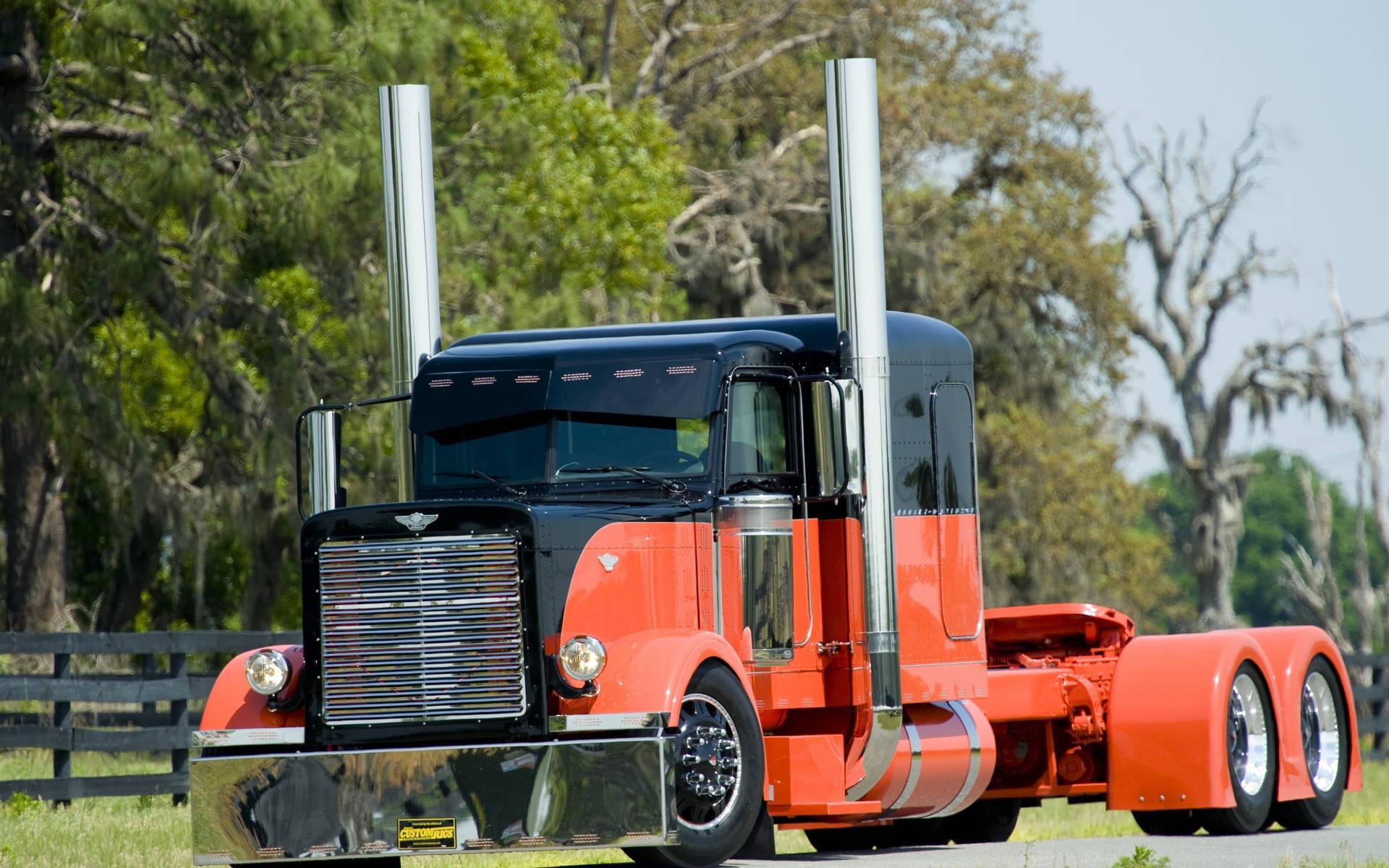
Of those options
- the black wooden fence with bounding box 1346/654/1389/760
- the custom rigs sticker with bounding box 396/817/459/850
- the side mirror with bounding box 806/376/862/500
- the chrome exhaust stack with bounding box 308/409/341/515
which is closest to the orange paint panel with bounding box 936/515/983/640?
the side mirror with bounding box 806/376/862/500

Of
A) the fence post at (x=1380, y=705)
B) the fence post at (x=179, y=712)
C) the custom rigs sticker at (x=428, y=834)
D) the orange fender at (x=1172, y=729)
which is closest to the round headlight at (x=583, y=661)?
the custom rigs sticker at (x=428, y=834)

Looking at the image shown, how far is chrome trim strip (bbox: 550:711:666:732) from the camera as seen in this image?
327 inches

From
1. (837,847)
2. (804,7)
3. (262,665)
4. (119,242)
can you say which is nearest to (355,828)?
(262,665)

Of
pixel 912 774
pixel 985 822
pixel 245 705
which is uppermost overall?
pixel 245 705

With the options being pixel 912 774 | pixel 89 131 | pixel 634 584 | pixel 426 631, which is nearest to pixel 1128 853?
pixel 912 774

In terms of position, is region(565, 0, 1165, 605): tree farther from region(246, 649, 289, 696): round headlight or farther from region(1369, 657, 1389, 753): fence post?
region(246, 649, 289, 696): round headlight

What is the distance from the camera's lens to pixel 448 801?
329 inches

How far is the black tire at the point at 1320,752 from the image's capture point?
43.4 ft

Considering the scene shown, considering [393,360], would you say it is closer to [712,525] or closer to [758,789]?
[712,525]

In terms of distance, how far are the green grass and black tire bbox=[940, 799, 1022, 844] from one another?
190 millimetres

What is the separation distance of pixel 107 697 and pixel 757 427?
25.0 ft

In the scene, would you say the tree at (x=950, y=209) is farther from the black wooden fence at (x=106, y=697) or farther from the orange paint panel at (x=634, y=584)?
the orange paint panel at (x=634, y=584)

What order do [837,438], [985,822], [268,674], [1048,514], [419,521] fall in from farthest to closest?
[1048,514] → [985,822] → [837,438] → [268,674] → [419,521]

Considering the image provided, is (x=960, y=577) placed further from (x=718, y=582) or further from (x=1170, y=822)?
(x=1170, y=822)
